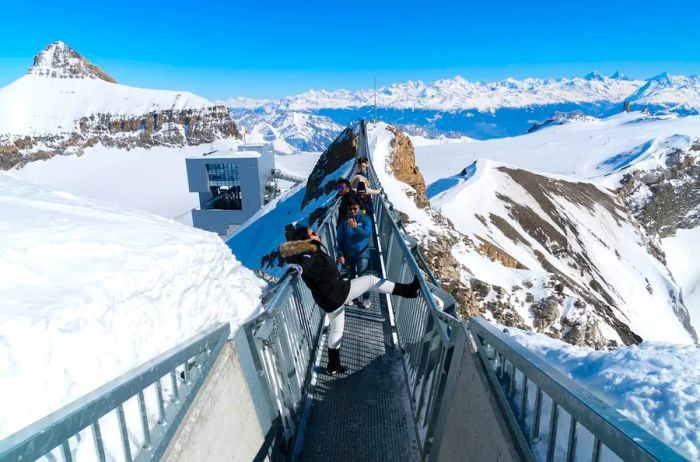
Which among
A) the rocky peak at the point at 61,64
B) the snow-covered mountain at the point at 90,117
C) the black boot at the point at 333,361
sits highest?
the rocky peak at the point at 61,64

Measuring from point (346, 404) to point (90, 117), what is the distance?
6469 inches

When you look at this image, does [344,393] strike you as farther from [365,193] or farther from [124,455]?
[365,193]

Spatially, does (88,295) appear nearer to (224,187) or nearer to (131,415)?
(131,415)

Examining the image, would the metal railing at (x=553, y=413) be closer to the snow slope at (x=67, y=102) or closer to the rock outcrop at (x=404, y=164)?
the rock outcrop at (x=404, y=164)

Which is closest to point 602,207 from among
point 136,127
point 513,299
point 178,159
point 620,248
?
point 620,248

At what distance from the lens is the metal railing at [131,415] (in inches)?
62.7

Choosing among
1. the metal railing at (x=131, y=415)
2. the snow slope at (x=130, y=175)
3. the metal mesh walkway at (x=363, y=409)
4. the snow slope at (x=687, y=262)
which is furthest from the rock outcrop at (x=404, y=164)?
the snow slope at (x=687, y=262)

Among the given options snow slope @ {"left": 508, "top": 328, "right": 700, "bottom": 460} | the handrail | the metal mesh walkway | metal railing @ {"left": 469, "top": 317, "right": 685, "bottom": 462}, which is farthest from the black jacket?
snow slope @ {"left": 508, "top": 328, "right": 700, "bottom": 460}

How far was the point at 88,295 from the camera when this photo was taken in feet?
9.46

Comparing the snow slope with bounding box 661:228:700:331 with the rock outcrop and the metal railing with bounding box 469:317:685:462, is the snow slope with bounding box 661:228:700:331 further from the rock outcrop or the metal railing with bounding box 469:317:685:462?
the metal railing with bounding box 469:317:685:462

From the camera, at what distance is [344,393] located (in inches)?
188

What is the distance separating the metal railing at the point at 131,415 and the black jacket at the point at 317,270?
4.22ft

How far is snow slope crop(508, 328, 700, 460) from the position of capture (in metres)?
2.24

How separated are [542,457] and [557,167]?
340 feet
